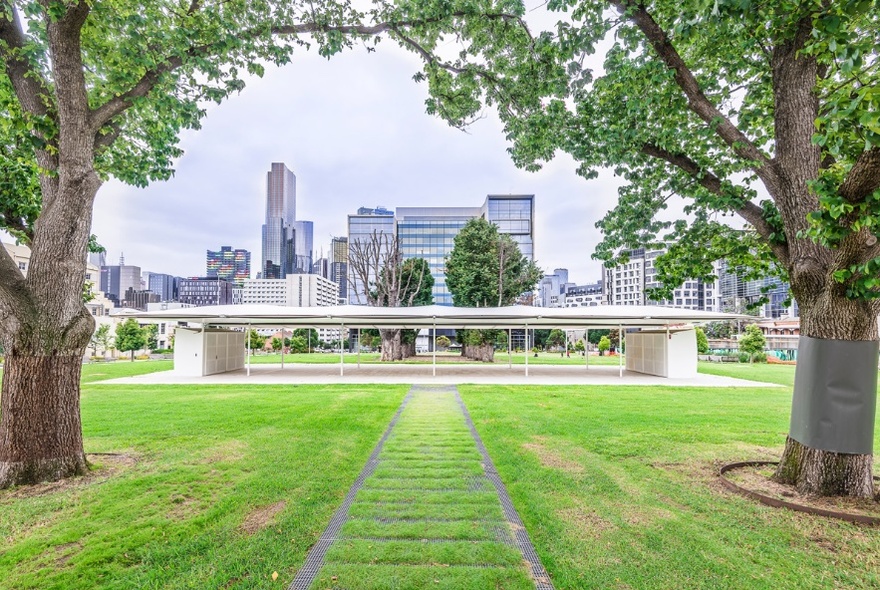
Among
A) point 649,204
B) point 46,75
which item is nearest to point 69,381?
point 46,75

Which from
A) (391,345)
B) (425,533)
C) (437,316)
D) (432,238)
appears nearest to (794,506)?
(425,533)

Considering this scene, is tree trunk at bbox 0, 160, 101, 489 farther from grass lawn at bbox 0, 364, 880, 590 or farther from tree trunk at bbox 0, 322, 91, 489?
grass lawn at bbox 0, 364, 880, 590

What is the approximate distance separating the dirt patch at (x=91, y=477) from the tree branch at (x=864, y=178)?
835 centimetres

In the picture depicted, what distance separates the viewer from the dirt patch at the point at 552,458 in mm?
5438

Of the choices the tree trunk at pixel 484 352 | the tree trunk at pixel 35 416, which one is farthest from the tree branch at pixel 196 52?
the tree trunk at pixel 484 352

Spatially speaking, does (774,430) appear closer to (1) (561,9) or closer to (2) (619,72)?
(2) (619,72)

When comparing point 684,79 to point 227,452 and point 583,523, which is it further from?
point 227,452

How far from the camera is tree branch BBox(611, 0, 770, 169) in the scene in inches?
182

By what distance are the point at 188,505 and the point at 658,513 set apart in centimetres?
479

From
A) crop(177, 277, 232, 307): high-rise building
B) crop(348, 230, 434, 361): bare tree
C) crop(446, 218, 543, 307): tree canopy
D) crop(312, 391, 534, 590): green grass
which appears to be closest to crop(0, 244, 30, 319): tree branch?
crop(312, 391, 534, 590): green grass

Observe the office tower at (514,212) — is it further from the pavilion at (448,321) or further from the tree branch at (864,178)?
the tree branch at (864,178)

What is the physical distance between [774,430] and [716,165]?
5486 millimetres

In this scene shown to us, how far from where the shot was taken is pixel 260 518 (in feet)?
12.7

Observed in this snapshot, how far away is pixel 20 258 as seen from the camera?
41000 mm
